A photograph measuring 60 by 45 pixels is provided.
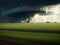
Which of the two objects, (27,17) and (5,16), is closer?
(27,17)

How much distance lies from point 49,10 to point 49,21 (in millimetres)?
124

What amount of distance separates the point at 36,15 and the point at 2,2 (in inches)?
16.2

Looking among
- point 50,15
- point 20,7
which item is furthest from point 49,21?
point 20,7

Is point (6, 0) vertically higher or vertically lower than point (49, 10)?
higher

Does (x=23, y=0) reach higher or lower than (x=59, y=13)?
higher

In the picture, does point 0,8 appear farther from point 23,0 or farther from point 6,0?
point 23,0

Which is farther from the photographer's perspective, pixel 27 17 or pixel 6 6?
pixel 6 6

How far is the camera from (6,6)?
4.50ft

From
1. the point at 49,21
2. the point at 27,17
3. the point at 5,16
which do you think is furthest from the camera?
the point at 5,16

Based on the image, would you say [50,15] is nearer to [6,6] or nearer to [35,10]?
[35,10]

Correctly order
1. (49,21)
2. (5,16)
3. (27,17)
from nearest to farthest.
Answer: (49,21) < (27,17) < (5,16)

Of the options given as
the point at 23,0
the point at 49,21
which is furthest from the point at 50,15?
the point at 23,0

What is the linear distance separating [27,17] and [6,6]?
30 cm

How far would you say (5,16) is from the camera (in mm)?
1335
